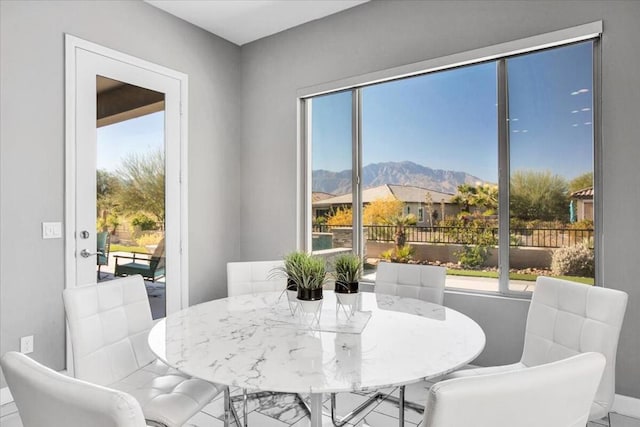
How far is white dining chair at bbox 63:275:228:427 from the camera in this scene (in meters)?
1.52

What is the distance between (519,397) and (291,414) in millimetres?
1828

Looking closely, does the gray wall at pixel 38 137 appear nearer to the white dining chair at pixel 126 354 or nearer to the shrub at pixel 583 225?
the white dining chair at pixel 126 354

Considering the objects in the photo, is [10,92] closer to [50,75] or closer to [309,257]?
[50,75]

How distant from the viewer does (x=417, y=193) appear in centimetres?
316

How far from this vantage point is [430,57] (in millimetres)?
2969

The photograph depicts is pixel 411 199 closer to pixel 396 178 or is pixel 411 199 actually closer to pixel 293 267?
pixel 396 178

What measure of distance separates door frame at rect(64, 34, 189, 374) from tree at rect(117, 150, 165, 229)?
0.08 metres

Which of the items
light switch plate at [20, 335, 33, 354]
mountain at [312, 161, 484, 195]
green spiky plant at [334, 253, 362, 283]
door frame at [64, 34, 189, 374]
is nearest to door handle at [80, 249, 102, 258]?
door frame at [64, 34, 189, 374]

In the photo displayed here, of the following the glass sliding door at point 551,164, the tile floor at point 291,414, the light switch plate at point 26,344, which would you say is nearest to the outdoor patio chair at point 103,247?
the light switch plate at point 26,344

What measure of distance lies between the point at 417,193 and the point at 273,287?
137 cm

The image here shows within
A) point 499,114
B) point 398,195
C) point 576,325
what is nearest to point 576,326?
point 576,325

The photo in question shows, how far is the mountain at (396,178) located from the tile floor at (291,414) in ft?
4.98

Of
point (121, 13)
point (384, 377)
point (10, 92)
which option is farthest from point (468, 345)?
point (121, 13)

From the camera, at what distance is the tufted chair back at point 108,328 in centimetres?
168
